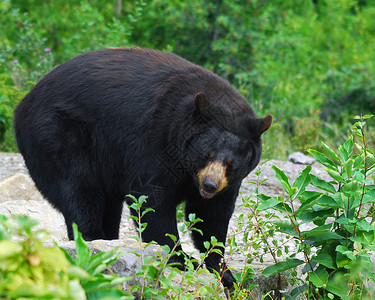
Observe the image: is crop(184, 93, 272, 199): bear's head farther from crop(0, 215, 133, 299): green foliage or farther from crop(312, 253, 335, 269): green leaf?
crop(0, 215, 133, 299): green foliage

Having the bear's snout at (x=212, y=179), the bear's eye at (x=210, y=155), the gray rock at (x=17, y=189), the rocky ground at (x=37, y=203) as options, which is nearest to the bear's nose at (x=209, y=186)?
the bear's snout at (x=212, y=179)

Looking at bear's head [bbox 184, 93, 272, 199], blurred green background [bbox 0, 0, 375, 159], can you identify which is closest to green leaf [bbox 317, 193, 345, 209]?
bear's head [bbox 184, 93, 272, 199]

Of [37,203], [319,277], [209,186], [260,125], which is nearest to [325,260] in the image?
[319,277]

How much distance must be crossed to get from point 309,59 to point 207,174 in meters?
11.9

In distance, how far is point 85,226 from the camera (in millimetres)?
4352

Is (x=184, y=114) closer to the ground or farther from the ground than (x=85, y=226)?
farther from the ground

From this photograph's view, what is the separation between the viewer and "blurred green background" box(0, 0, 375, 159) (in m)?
9.53

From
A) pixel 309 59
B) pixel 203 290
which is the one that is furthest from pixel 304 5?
pixel 203 290

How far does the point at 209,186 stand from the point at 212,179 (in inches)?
1.9

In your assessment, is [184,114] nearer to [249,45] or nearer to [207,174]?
[207,174]

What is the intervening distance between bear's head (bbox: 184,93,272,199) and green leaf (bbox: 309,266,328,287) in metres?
0.79

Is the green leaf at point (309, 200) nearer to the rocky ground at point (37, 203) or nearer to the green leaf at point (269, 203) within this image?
the green leaf at point (269, 203)

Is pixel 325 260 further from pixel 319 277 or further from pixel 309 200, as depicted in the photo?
pixel 309 200

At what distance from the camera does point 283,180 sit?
11.2ft
